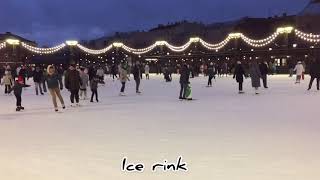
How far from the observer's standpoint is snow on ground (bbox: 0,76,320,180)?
5.96m

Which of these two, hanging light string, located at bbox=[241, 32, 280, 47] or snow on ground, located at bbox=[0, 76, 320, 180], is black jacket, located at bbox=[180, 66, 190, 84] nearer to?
snow on ground, located at bbox=[0, 76, 320, 180]

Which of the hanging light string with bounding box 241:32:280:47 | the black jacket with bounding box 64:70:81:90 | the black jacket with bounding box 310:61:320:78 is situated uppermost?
the hanging light string with bounding box 241:32:280:47

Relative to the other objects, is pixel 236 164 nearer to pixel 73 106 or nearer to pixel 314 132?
pixel 314 132

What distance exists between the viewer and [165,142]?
26.2 ft

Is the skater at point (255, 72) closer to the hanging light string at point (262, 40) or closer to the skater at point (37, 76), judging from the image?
the skater at point (37, 76)

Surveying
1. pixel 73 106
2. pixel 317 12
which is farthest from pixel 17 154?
pixel 317 12

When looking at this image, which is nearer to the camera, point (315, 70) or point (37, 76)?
point (315, 70)

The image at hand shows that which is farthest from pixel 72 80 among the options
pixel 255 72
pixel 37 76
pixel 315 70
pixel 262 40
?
pixel 262 40

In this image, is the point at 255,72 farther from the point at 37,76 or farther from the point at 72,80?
the point at 37,76

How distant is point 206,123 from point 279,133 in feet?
6.20

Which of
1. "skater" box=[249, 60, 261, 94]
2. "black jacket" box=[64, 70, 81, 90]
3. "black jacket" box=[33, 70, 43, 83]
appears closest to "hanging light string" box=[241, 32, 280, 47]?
"skater" box=[249, 60, 261, 94]

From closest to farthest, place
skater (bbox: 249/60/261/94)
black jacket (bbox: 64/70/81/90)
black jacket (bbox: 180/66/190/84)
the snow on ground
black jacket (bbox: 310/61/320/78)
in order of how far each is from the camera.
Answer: the snow on ground
black jacket (bbox: 64/70/81/90)
black jacket (bbox: 180/66/190/84)
skater (bbox: 249/60/261/94)
black jacket (bbox: 310/61/320/78)

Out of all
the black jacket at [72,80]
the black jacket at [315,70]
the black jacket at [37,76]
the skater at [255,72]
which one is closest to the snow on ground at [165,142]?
the black jacket at [72,80]

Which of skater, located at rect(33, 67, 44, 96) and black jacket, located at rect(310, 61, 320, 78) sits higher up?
black jacket, located at rect(310, 61, 320, 78)
